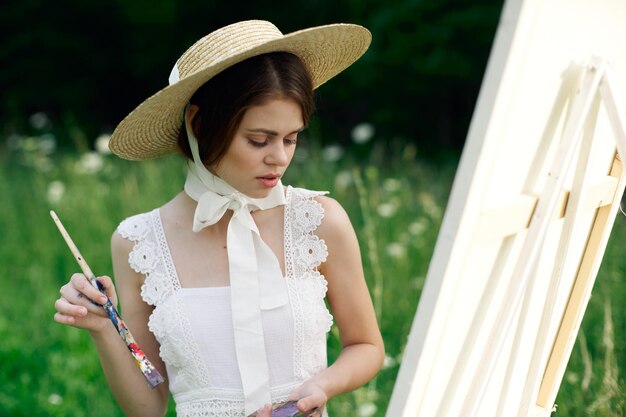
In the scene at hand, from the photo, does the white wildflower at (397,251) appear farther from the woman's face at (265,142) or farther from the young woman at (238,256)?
the woman's face at (265,142)

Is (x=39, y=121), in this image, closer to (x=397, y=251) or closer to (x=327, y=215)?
(x=397, y=251)

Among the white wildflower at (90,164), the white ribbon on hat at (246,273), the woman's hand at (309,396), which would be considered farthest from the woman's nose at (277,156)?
the white wildflower at (90,164)

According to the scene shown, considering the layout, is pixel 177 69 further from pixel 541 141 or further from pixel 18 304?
pixel 18 304

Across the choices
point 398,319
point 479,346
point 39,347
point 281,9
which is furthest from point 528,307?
point 281,9

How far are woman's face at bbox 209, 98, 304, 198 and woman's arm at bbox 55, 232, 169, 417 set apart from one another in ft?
1.22

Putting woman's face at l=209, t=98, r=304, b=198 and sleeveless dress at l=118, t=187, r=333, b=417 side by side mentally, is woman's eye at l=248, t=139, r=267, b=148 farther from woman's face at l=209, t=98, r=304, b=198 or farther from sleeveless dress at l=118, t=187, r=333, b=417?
sleeveless dress at l=118, t=187, r=333, b=417

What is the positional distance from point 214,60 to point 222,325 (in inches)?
22.5

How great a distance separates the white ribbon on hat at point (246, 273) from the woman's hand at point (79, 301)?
0.28m

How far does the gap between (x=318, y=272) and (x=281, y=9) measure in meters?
7.86

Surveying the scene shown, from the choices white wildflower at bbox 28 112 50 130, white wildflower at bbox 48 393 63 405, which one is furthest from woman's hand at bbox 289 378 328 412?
white wildflower at bbox 28 112 50 130

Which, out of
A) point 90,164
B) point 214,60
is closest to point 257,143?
point 214,60

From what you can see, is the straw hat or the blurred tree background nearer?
the straw hat

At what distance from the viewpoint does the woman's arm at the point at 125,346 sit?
1.94 metres

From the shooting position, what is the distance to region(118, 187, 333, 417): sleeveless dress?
1986 mm
